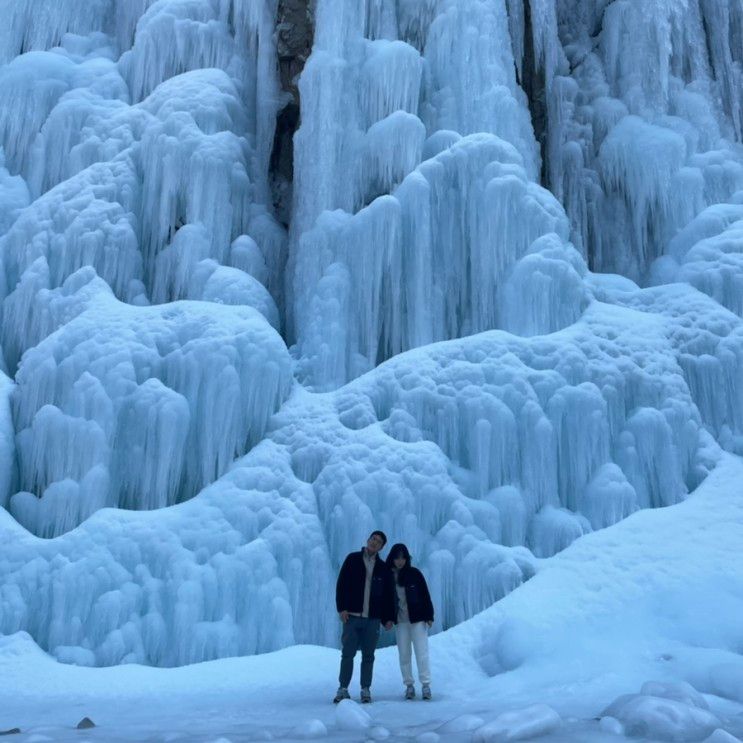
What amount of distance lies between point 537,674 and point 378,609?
62.6 inches

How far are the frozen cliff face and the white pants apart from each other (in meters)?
2.42

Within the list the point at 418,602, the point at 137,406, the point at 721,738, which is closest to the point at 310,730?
the point at 418,602

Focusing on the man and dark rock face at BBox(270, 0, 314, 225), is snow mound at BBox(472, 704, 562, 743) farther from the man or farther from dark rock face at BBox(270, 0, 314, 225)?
dark rock face at BBox(270, 0, 314, 225)

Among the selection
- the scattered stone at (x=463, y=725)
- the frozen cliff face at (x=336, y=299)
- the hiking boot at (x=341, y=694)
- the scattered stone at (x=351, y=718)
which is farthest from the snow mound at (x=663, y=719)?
the frozen cliff face at (x=336, y=299)

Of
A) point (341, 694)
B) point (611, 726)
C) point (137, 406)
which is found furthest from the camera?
point (137, 406)

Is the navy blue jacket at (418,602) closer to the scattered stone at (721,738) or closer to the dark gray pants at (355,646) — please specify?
the dark gray pants at (355,646)

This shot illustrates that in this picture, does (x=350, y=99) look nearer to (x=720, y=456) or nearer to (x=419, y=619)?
(x=720, y=456)

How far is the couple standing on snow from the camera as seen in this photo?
22.1 feet

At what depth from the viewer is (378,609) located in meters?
6.77

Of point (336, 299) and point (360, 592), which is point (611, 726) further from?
point (336, 299)

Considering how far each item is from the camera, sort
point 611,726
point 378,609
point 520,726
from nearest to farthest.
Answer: point 520,726 < point 611,726 < point 378,609

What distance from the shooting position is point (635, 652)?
7266 millimetres

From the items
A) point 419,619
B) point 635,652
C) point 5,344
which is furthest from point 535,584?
point 5,344

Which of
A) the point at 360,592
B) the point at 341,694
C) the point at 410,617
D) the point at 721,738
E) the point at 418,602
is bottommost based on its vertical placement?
the point at 341,694
